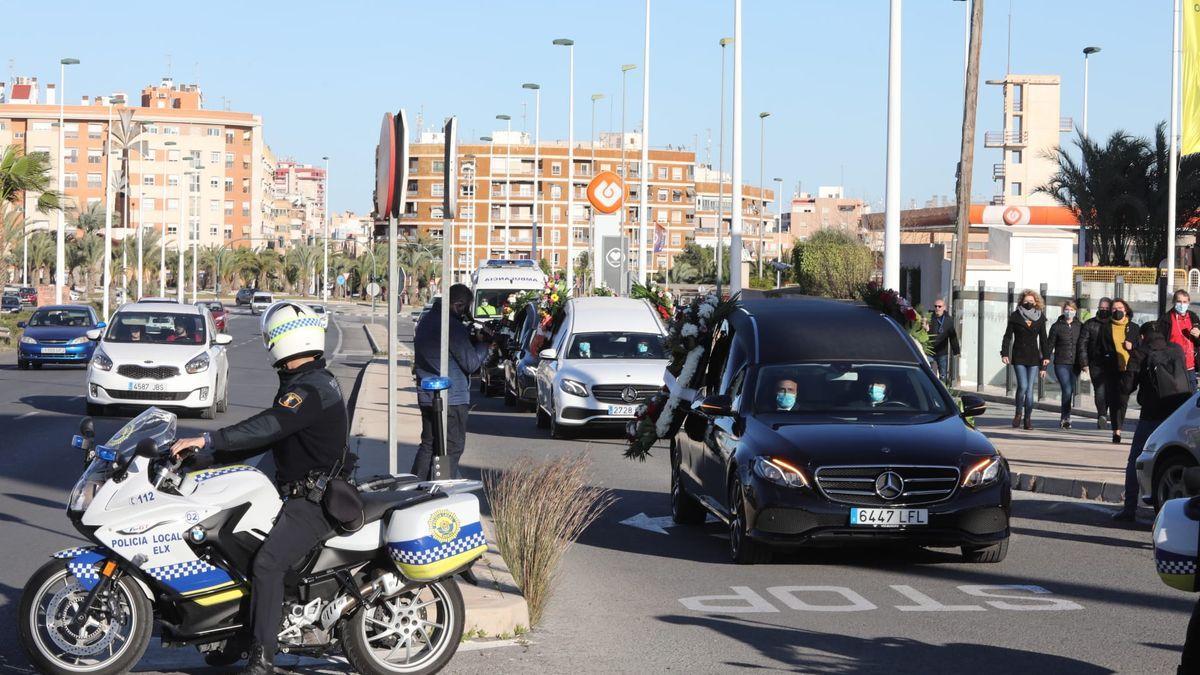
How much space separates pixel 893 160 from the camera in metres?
21.9

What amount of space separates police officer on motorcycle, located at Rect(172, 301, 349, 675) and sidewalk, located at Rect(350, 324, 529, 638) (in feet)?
5.09

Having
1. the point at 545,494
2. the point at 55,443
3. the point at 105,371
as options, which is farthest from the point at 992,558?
the point at 105,371

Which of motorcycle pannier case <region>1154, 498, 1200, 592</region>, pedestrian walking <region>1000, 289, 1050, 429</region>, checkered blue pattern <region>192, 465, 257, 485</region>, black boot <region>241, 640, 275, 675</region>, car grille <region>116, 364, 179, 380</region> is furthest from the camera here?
car grille <region>116, 364, 179, 380</region>

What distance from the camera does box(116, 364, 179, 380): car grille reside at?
23453mm

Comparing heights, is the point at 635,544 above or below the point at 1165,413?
below

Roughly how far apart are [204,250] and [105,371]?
134778mm

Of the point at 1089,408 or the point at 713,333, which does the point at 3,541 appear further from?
the point at 1089,408

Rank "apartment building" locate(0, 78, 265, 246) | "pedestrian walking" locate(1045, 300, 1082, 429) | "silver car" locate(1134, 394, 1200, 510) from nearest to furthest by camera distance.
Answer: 1. "silver car" locate(1134, 394, 1200, 510)
2. "pedestrian walking" locate(1045, 300, 1082, 429)
3. "apartment building" locate(0, 78, 265, 246)

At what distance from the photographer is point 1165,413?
13531 millimetres

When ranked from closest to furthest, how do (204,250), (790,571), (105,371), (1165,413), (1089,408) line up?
(790,571)
(1165,413)
(105,371)
(1089,408)
(204,250)

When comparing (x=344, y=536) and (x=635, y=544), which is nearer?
(x=344, y=536)

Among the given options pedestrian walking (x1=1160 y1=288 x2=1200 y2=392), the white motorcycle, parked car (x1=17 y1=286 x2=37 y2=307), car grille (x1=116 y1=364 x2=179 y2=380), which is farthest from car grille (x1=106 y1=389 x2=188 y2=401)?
parked car (x1=17 y1=286 x2=37 y2=307)

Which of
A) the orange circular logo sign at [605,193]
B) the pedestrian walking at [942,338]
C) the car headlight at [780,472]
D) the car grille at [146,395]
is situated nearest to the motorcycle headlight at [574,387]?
the pedestrian walking at [942,338]

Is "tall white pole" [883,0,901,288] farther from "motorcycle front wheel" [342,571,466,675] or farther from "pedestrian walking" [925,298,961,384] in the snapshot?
"motorcycle front wheel" [342,571,466,675]
